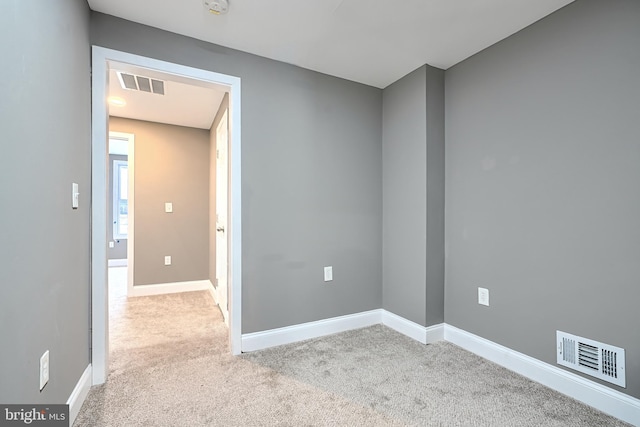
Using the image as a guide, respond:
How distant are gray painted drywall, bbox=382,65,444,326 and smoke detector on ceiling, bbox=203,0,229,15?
1.56 metres

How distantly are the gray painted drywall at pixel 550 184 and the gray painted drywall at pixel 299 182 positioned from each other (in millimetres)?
749

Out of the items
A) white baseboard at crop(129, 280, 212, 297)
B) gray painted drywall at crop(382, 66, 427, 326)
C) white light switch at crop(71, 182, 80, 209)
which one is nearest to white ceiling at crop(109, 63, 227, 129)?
white light switch at crop(71, 182, 80, 209)

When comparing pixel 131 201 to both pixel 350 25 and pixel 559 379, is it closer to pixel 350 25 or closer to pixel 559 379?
pixel 350 25

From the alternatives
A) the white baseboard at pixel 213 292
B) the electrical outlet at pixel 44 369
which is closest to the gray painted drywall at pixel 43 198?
the electrical outlet at pixel 44 369

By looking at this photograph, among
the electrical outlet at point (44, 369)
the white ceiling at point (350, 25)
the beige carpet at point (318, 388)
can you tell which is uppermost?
the white ceiling at point (350, 25)

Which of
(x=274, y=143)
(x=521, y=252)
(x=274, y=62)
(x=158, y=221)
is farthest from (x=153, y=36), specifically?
(x=521, y=252)

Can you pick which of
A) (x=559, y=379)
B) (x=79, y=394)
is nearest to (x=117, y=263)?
(x=79, y=394)

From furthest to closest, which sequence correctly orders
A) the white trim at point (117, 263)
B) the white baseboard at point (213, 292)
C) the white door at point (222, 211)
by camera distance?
the white trim at point (117, 263)
the white baseboard at point (213, 292)
the white door at point (222, 211)

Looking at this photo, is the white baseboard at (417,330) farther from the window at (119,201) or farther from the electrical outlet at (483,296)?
the window at (119,201)

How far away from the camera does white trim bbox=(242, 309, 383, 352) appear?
231cm

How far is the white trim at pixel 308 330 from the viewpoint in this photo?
2.31 metres

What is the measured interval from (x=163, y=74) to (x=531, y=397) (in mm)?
3043

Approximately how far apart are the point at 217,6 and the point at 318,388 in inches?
92.5

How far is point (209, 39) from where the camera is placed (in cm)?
214
